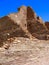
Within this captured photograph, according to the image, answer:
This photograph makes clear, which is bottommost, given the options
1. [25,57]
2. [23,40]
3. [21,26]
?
[25,57]

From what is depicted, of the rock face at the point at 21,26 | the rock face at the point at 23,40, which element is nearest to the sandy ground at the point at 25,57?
the rock face at the point at 23,40

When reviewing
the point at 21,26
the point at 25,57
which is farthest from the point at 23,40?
the point at 21,26

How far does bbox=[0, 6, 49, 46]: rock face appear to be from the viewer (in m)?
18.3

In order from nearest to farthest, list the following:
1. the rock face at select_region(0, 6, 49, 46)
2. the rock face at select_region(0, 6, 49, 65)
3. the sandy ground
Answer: the sandy ground, the rock face at select_region(0, 6, 49, 65), the rock face at select_region(0, 6, 49, 46)

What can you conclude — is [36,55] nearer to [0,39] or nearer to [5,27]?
[0,39]

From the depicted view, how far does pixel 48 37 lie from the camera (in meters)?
20.6

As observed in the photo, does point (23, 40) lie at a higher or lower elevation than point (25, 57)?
higher

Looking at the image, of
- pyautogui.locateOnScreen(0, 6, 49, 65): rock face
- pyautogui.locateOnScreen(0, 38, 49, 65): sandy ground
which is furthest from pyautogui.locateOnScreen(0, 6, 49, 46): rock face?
pyautogui.locateOnScreen(0, 38, 49, 65): sandy ground

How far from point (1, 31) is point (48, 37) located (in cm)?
442

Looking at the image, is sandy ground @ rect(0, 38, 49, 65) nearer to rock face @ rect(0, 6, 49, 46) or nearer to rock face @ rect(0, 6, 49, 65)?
rock face @ rect(0, 6, 49, 65)

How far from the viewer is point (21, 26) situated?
64.7 ft

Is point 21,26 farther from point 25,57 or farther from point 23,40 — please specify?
point 25,57

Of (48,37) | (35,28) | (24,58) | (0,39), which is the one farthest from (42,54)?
(35,28)

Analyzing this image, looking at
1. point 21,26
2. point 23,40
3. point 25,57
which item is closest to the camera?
point 25,57
